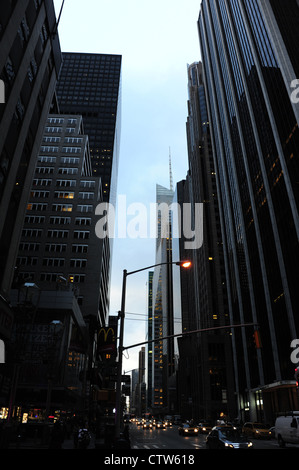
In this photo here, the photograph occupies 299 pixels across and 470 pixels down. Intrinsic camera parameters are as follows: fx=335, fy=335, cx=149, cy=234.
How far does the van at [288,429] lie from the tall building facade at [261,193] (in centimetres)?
3388

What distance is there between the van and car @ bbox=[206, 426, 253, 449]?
509cm

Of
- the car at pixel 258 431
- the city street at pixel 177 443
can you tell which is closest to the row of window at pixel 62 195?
the city street at pixel 177 443

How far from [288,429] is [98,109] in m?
183

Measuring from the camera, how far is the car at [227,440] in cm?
1725

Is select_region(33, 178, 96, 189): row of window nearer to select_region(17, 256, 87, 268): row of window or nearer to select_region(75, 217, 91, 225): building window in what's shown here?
select_region(75, 217, 91, 225): building window

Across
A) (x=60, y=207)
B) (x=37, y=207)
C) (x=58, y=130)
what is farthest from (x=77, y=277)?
(x=58, y=130)

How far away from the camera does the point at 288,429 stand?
23344 millimetres

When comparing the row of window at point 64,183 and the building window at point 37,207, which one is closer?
the building window at point 37,207

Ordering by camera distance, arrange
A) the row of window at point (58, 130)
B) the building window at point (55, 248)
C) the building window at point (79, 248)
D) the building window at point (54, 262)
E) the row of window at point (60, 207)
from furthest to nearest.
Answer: the row of window at point (58, 130)
the row of window at point (60, 207)
the building window at point (79, 248)
the building window at point (55, 248)
the building window at point (54, 262)

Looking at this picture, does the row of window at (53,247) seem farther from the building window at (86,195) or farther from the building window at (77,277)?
the building window at (86,195)

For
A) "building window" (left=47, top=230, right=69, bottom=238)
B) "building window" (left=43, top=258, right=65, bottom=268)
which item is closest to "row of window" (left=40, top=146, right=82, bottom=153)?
"building window" (left=47, top=230, right=69, bottom=238)

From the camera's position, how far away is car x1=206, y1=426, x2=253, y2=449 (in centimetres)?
1725

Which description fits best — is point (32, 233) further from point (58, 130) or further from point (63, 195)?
point (58, 130)
